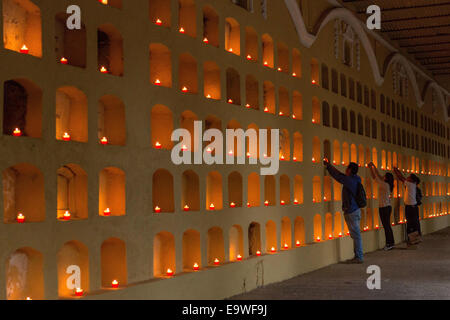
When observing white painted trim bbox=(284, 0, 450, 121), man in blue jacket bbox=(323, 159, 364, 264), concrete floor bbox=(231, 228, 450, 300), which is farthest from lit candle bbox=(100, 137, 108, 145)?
man in blue jacket bbox=(323, 159, 364, 264)

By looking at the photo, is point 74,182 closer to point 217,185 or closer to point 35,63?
point 35,63

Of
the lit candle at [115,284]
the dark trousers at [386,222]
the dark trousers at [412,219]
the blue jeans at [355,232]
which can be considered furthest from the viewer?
the dark trousers at [412,219]

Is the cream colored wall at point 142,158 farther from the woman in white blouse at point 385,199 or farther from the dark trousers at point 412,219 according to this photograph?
the dark trousers at point 412,219

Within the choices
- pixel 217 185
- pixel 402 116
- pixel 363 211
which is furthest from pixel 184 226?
pixel 402 116

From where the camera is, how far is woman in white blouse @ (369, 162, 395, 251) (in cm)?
1108

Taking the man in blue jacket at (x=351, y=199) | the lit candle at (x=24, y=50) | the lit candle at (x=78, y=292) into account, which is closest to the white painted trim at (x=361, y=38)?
the man in blue jacket at (x=351, y=199)

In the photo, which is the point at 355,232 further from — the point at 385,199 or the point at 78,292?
the point at 78,292

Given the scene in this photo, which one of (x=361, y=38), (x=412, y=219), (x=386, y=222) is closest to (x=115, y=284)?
(x=386, y=222)

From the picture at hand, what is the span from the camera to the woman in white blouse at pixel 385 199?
11.1 m

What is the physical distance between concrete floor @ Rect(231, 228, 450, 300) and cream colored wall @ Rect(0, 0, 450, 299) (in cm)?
26

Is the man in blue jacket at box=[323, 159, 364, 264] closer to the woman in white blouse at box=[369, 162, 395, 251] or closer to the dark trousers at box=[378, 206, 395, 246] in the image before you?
the woman in white blouse at box=[369, 162, 395, 251]

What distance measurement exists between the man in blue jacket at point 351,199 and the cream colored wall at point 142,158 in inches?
31.2

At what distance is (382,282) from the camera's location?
7.27m

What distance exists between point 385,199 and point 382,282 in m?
4.08
